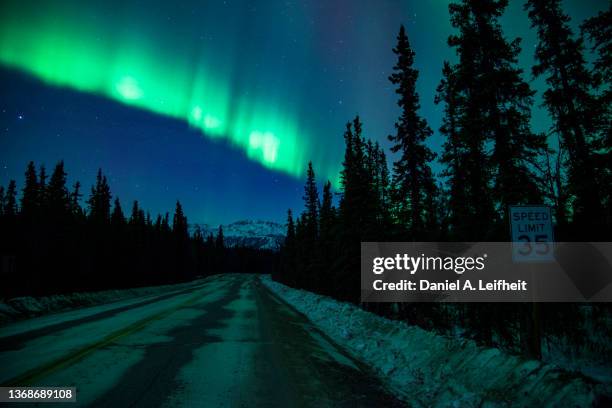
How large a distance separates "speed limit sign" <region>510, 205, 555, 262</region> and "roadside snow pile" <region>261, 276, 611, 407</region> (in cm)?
170

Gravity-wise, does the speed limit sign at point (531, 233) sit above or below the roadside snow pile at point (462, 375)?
above

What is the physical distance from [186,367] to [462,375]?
491cm

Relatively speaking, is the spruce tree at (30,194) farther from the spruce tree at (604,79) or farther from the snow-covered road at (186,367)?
the spruce tree at (604,79)

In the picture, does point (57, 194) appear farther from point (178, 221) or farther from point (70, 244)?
point (178, 221)

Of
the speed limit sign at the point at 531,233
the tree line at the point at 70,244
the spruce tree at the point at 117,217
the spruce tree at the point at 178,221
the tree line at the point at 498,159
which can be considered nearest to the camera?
the speed limit sign at the point at 531,233

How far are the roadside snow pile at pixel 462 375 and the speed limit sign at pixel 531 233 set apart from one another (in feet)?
5.59

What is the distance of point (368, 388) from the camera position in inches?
223

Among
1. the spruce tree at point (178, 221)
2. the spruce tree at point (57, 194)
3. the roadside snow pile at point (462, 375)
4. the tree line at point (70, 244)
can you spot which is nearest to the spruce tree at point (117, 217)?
the tree line at point (70, 244)

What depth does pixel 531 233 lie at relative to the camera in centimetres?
582

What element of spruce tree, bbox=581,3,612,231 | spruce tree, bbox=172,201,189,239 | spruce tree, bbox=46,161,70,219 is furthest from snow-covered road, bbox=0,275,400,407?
spruce tree, bbox=172,201,189,239

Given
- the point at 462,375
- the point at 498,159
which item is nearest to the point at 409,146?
the point at 498,159

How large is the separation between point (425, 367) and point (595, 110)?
16.0m

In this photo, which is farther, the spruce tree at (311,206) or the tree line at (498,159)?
the spruce tree at (311,206)

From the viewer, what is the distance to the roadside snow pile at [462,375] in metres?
4.20
